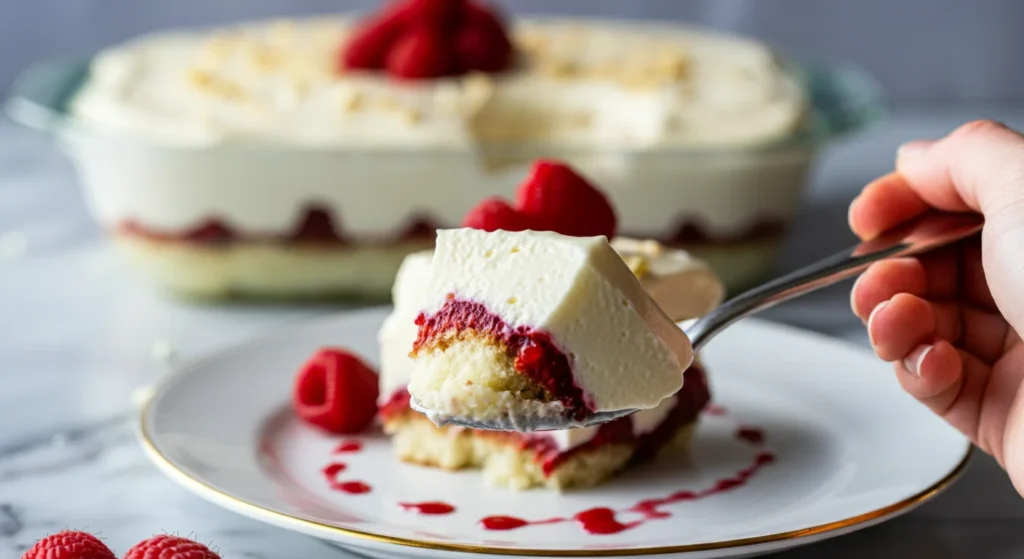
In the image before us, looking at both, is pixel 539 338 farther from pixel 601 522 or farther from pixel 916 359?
pixel 916 359

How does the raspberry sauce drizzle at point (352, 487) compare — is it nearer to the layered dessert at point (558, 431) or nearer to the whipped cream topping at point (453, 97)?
the layered dessert at point (558, 431)

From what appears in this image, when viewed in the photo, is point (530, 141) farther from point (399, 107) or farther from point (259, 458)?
point (259, 458)

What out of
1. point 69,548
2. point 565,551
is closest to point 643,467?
point 565,551

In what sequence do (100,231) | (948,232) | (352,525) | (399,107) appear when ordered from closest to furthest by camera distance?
(352,525)
(948,232)
(399,107)
(100,231)

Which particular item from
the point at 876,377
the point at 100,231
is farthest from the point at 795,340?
the point at 100,231

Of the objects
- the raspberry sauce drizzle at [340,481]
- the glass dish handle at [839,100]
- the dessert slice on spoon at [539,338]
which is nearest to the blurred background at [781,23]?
the glass dish handle at [839,100]

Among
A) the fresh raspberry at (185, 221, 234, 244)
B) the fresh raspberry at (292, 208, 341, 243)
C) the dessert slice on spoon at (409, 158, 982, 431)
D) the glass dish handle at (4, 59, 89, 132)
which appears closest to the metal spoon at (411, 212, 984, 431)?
the dessert slice on spoon at (409, 158, 982, 431)
